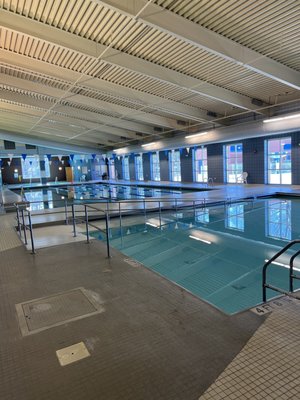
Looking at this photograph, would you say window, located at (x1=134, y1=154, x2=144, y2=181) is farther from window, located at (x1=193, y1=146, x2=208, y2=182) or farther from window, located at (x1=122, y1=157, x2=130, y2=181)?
window, located at (x1=193, y1=146, x2=208, y2=182)

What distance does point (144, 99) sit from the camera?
11.0m

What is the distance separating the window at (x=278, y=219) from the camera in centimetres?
677

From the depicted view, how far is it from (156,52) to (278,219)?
5.72m

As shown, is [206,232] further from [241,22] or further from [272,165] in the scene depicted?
[272,165]

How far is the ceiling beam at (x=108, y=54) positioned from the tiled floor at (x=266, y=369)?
6814 millimetres

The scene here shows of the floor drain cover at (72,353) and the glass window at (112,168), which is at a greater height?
the glass window at (112,168)

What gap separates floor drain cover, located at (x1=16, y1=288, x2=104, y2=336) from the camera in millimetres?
2449

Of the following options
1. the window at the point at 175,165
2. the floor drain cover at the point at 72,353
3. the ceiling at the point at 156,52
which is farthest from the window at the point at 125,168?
the floor drain cover at the point at 72,353

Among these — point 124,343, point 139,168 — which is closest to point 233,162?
point 139,168

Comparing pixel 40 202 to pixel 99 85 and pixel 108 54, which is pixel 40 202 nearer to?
pixel 99 85

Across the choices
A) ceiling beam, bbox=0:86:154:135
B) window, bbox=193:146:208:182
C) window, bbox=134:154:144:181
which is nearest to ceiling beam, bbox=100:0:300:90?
ceiling beam, bbox=0:86:154:135

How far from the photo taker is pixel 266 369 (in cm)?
176

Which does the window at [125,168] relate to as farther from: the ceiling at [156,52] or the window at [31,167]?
the ceiling at [156,52]

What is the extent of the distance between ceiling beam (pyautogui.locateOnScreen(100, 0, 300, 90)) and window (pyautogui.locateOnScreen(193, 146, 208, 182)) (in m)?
11.7
